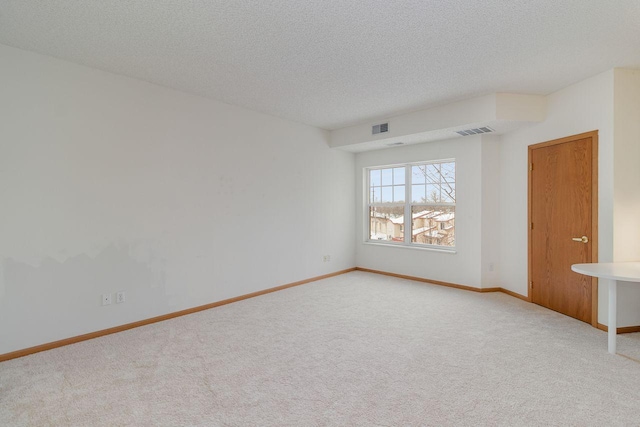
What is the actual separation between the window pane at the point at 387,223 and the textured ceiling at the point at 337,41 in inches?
99.6

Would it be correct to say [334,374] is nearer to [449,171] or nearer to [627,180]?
[627,180]

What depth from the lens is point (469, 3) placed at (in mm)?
2145

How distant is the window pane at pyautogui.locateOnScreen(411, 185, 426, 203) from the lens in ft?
18.1

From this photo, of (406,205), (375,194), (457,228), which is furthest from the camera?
(375,194)

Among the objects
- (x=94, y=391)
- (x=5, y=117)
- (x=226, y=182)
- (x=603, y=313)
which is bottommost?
(x=94, y=391)

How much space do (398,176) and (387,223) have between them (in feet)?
2.96

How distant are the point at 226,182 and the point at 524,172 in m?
3.99

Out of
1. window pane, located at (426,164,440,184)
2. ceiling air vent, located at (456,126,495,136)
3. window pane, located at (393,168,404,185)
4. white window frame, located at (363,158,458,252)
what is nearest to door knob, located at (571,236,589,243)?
white window frame, located at (363,158,458,252)

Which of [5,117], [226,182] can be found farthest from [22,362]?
[226,182]

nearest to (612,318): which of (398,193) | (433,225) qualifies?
(433,225)

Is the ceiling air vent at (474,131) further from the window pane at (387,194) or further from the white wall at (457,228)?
the window pane at (387,194)

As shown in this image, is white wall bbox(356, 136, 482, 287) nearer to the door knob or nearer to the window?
the window

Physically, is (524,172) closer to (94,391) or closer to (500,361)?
(500,361)

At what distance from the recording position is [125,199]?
3379 mm
